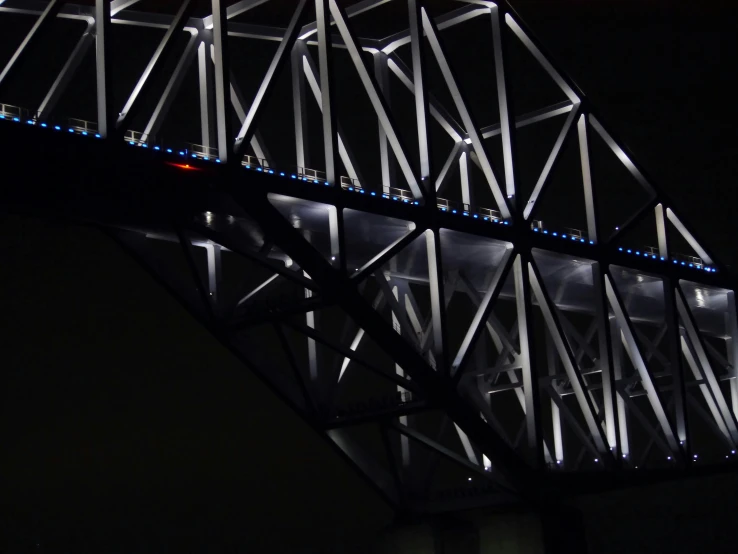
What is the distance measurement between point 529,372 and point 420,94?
426 inches

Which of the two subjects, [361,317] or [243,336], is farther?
[243,336]

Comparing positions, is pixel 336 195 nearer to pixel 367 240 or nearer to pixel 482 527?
pixel 367 240

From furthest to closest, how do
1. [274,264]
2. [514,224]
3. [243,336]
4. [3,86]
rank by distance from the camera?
[514,224], [243,336], [274,264], [3,86]

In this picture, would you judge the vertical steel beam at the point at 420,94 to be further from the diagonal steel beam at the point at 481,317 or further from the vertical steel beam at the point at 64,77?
the vertical steel beam at the point at 64,77

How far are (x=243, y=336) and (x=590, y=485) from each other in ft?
49.1

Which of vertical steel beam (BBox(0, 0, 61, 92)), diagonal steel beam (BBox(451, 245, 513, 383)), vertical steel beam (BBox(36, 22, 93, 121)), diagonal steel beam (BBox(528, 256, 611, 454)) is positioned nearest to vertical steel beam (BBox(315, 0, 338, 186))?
vertical steel beam (BBox(36, 22, 93, 121))

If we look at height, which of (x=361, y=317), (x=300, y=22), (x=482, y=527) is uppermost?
(x=300, y=22)

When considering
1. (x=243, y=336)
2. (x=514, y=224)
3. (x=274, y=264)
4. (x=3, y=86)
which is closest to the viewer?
(x=3, y=86)

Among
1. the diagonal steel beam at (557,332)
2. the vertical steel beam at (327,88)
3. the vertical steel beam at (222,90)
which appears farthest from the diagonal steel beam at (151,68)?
the diagonal steel beam at (557,332)

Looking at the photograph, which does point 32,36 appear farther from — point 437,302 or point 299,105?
point 437,302

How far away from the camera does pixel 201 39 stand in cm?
4653

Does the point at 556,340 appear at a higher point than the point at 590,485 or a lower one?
higher

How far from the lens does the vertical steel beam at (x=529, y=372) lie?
47.4 m

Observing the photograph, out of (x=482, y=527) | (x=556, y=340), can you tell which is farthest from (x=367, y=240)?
(x=482, y=527)
